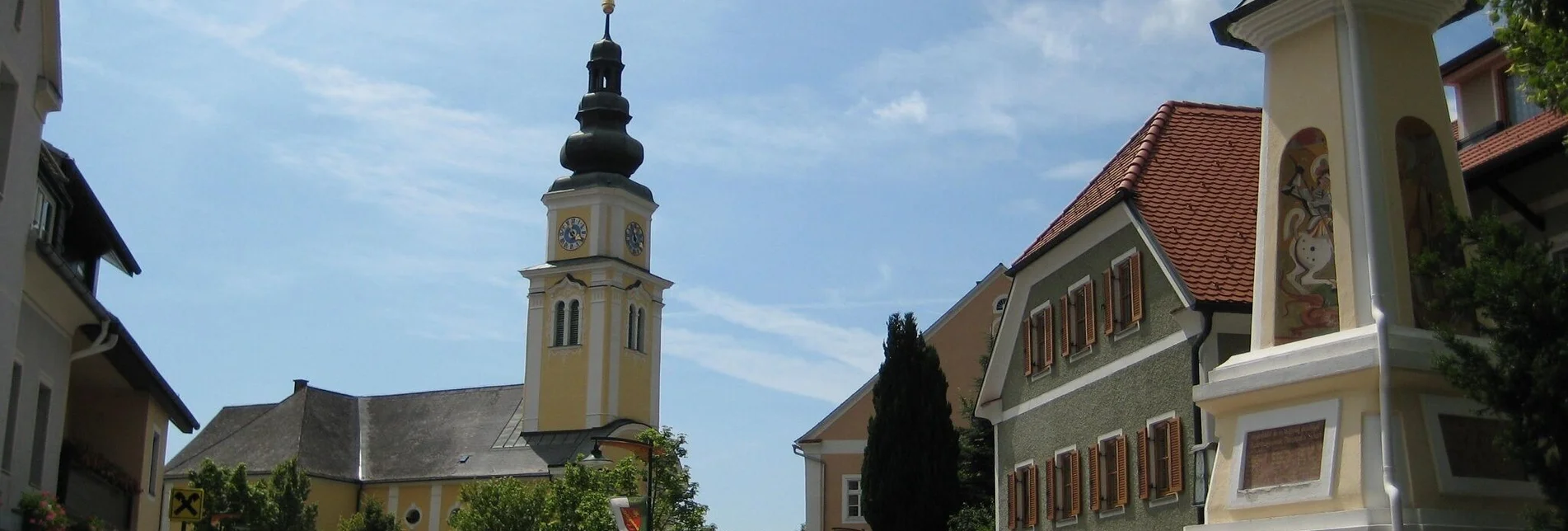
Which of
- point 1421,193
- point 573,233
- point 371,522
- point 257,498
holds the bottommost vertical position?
point 1421,193

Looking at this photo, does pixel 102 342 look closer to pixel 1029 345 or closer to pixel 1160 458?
pixel 1160 458

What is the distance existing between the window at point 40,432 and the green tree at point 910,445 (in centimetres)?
1528

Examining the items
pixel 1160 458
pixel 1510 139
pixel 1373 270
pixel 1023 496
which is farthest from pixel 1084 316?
pixel 1373 270

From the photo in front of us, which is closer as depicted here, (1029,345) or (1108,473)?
(1108,473)

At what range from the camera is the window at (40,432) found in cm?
1789

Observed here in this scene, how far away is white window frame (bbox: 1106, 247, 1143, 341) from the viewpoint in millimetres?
20812

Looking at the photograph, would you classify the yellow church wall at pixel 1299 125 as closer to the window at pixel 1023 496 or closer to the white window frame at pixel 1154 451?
the white window frame at pixel 1154 451

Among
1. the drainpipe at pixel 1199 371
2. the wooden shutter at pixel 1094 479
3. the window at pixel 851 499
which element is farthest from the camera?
the window at pixel 851 499

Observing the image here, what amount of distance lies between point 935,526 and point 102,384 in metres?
14.0

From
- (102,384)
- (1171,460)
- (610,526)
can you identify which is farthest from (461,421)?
(1171,460)

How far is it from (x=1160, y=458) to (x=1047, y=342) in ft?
12.0

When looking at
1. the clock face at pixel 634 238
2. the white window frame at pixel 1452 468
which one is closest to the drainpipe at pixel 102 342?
the white window frame at pixel 1452 468

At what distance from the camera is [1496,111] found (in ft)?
61.7

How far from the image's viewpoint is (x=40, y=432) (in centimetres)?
1822
